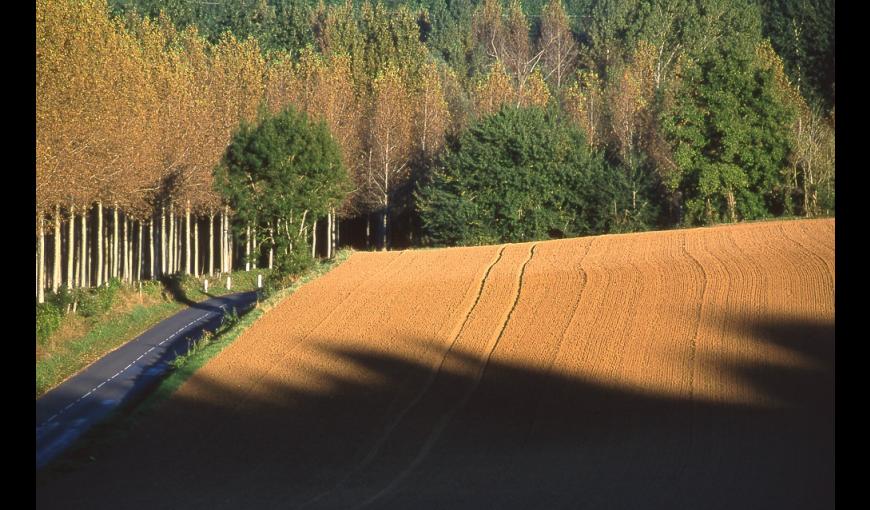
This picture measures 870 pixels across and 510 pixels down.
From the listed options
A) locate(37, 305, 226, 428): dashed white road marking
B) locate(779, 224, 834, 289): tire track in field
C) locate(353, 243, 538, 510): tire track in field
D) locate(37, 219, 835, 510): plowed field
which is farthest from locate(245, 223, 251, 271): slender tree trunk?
locate(779, 224, 834, 289): tire track in field

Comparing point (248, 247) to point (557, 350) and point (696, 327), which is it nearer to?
point (557, 350)

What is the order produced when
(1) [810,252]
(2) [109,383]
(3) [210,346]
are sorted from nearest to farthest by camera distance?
1. (2) [109,383]
2. (1) [810,252]
3. (3) [210,346]

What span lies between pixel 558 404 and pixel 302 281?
20.8 m

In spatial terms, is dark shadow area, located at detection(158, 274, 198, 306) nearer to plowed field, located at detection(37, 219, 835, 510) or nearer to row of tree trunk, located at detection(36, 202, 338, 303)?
row of tree trunk, located at detection(36, 202, 338, 303)

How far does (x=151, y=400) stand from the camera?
1073 inches

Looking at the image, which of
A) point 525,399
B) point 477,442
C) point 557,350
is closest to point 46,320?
point 557,350

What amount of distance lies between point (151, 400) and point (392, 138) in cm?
4607

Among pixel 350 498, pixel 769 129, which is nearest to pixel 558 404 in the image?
pixel 350 498

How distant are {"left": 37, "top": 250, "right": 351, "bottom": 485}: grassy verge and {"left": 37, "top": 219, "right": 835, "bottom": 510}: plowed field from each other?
19.5 inches

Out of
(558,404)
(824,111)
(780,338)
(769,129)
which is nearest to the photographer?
(558,404)

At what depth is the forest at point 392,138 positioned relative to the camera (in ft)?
143

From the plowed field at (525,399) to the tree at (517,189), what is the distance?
969 inches
